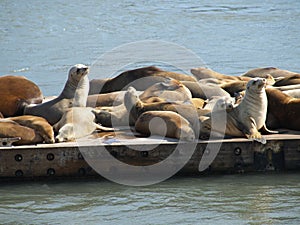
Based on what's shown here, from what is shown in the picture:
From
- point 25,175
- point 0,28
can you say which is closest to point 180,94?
point 25,175

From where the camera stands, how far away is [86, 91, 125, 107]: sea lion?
345 inches

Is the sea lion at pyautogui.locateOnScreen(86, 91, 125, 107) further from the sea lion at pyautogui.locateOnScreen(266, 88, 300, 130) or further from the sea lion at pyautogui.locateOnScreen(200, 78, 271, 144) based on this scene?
the sea lion at pyautogui.locateOnScreen(266, 88, 300, 130)

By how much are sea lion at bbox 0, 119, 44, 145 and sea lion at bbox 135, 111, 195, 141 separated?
97cm

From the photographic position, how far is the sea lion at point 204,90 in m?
9.08

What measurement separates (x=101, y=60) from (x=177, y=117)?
922 cm

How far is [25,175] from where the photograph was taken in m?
7.75

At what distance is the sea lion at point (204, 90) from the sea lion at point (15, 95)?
165 centimetres

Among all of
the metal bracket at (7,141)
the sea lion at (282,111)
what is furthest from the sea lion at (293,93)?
the metal bracket at (7,141)

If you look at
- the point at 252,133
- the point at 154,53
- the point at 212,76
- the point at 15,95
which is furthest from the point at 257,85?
the point at 154,53

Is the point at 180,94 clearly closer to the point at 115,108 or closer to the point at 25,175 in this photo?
the point at 115,108

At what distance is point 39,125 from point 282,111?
234cm

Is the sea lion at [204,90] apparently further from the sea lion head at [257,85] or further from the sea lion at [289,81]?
the sea lion head at [257,85]

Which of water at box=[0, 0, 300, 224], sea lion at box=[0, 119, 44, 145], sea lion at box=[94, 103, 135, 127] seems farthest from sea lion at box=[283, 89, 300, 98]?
sea lion at box=[0, 119, 44, 145]

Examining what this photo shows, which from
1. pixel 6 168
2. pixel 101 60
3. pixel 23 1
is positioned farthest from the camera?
pixel 23 1
